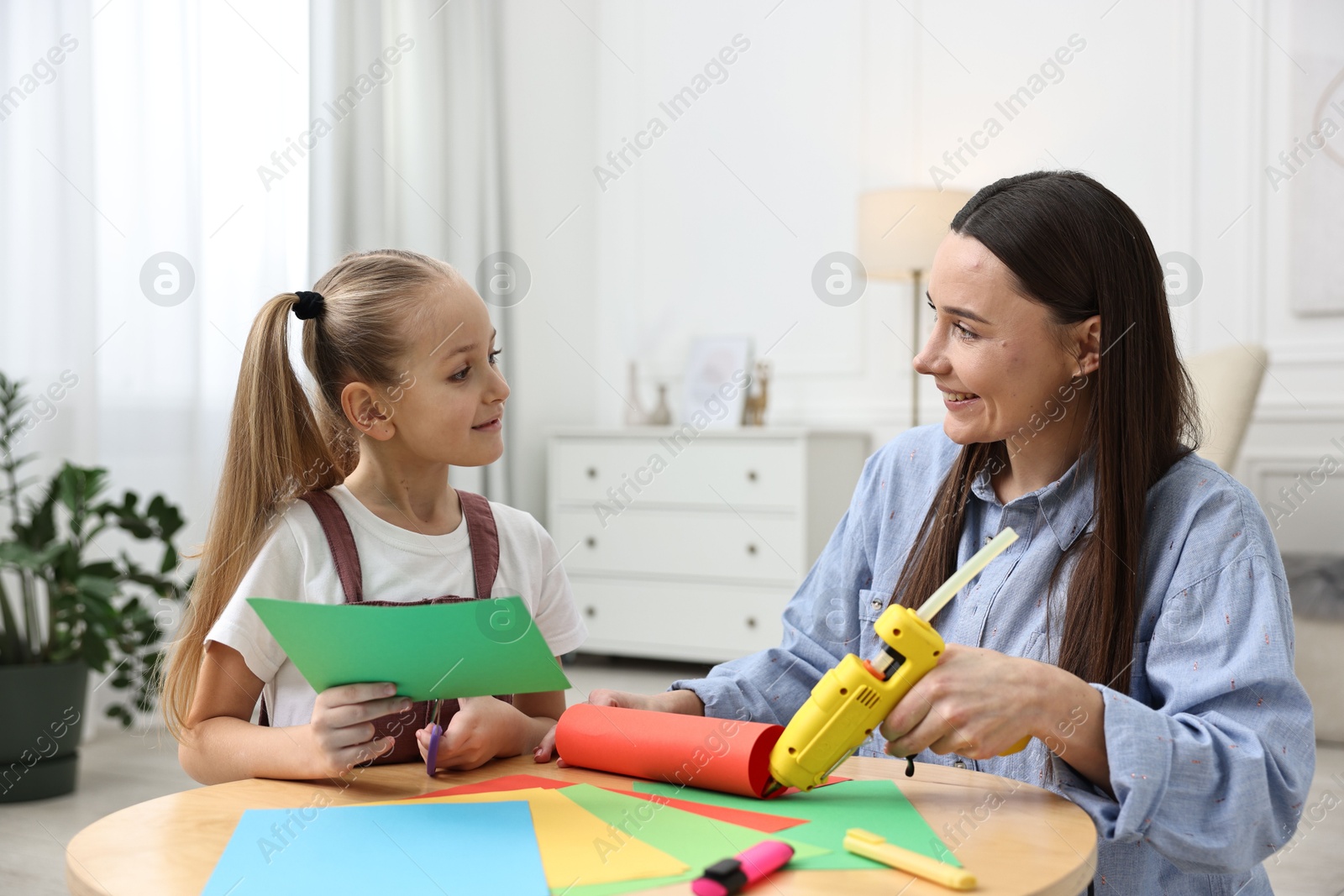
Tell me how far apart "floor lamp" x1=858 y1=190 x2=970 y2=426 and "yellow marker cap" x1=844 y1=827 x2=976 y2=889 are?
9.84 ft

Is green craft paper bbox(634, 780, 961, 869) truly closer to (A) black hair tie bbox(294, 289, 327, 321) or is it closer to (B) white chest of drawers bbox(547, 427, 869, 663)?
(A) black hair tie bbox(294, 289, 327, 321)

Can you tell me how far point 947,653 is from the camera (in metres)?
0.85

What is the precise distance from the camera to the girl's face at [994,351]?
3.70 feet

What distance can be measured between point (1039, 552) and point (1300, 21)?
324 centimetres

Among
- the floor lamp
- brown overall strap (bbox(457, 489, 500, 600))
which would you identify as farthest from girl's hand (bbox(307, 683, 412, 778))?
the floor lamp

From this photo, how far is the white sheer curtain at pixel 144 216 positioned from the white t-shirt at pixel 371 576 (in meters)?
2.27

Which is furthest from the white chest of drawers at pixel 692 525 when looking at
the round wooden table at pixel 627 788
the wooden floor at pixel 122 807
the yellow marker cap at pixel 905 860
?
the yellow marker cap at pixel 905 860

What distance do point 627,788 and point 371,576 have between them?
0.40 metres

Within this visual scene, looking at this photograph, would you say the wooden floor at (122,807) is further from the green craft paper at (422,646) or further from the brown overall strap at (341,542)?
the green craft paper at (422,646)

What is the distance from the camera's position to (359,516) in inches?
46.9

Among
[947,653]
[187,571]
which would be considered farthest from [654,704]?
[187,571]

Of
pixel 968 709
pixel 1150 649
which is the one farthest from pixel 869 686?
pixel 1150 649

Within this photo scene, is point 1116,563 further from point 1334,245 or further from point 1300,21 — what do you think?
point 1300,21

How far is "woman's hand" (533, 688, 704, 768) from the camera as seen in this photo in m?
1.01
